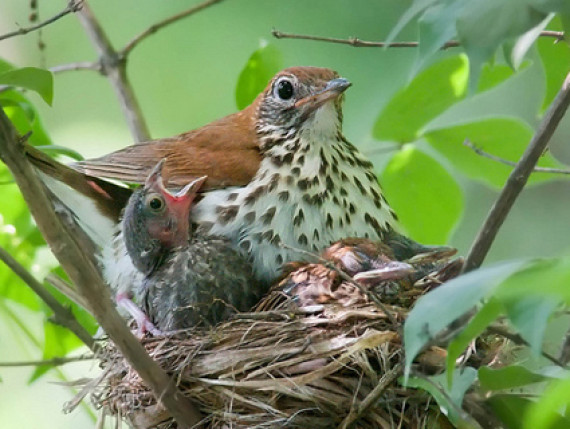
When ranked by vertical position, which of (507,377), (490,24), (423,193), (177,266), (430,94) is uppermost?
(490,24)

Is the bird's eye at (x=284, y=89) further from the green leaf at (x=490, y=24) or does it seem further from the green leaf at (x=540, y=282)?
the green leaf at (x=540, y=282)

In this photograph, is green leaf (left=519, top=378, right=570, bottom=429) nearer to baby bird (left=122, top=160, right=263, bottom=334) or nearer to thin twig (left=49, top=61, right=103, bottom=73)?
baby bird (left=122, top=160, right=263, bottom=334)

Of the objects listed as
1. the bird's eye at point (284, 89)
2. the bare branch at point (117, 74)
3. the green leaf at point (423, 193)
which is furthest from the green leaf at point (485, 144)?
the bare branch at point (117, 74)

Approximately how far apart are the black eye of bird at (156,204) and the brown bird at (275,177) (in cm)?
14

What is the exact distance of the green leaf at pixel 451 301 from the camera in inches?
52.7

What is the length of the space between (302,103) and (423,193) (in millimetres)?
604

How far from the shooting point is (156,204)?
3.46 metres

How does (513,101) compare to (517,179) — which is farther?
(513,101)

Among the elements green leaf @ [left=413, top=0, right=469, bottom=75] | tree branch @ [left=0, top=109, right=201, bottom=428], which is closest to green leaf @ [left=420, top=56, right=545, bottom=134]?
tree branch @ [left=0, top=109, right=201, bottom=428]

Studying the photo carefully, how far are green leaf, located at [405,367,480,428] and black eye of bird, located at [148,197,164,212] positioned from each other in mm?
1461

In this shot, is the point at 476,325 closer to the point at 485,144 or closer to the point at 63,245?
the point at 63,245

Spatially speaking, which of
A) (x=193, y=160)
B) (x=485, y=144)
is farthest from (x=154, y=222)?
(x=485, y=144)

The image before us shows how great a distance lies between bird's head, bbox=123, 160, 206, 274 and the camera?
3457 mm

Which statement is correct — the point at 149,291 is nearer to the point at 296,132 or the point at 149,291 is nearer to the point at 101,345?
the point at 101,345
